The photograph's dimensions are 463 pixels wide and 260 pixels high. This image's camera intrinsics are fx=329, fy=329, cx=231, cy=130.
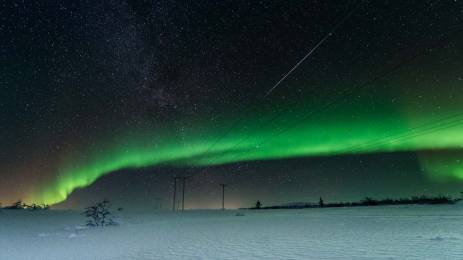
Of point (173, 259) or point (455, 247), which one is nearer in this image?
point (455, 247)

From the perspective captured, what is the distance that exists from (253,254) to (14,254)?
9.43 meters

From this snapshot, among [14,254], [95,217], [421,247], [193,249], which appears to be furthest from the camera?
[95,217]

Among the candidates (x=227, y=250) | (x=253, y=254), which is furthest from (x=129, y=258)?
(x=253, y=254)

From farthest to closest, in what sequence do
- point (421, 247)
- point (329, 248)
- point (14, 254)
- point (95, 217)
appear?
point (95, 217) → point (14, 254) → point (329, 248) → point (421, 247)

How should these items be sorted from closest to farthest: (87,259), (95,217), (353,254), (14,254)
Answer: (353,254) < (87,259) < (14,254) < (95,217)

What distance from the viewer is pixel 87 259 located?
9805mm

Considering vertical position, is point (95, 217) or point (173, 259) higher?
point (95, 217)

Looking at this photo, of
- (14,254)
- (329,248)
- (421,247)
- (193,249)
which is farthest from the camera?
(14,254)

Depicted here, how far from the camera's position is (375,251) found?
8.08 m

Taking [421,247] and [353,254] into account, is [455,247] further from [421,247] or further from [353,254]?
[353,254]

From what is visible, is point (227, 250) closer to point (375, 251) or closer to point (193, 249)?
point (193, 249)

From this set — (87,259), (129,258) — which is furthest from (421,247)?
(87,259)

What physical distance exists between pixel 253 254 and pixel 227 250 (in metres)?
1.30

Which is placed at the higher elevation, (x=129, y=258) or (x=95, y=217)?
(x=95, y=217)
